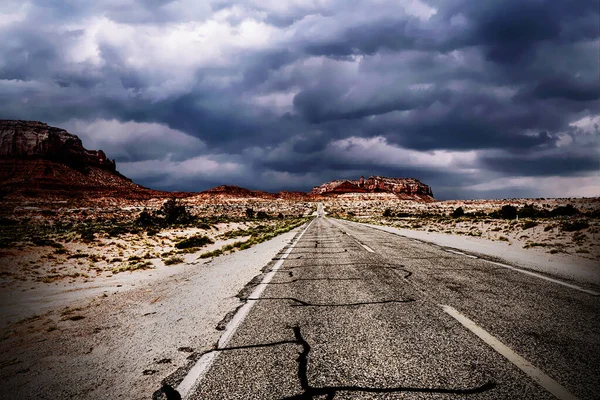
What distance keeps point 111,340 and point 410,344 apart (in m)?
4.02

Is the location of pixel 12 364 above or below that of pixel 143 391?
below

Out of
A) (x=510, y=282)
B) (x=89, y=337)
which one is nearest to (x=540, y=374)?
(x=510, y=282)

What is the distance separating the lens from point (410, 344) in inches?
135

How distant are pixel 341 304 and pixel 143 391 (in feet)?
10.4

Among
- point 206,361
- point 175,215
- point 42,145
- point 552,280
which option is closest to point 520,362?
point 206,361

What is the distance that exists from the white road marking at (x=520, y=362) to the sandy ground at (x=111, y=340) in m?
3.31

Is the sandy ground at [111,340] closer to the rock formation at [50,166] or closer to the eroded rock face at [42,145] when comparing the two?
the rock formation at [50,166]

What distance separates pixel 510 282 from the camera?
6.32 metres

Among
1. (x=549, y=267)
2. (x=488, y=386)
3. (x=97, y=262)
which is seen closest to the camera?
(x=488, y=386)

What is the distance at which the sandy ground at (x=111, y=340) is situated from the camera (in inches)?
120

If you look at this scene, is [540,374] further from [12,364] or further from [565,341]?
[12,364]

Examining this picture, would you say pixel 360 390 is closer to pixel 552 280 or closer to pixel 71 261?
pixel 552 280

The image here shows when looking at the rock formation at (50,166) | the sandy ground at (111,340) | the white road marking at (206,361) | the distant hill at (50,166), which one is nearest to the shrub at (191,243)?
the sandy ground at (111,340)

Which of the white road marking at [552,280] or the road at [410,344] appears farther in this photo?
the white road marking at [552,280]
